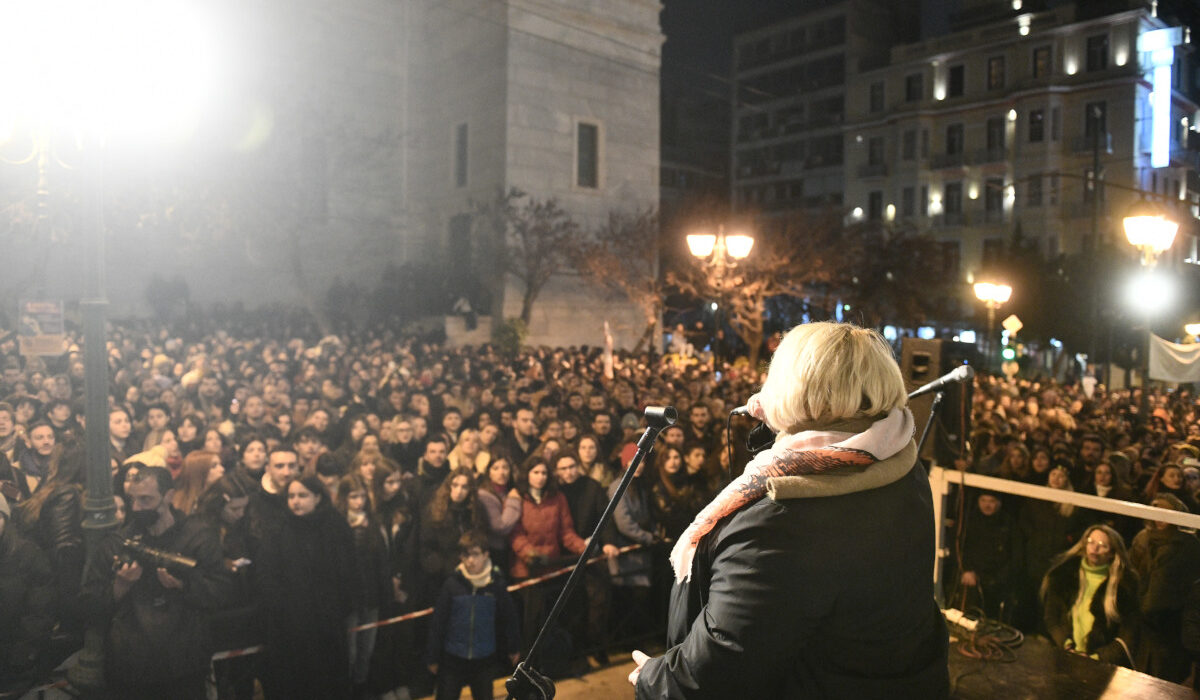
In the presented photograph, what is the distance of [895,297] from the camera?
3059cm

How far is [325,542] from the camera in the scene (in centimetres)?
469

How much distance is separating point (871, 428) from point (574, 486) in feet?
14.2

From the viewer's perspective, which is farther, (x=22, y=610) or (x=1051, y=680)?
(x=22, y=610)

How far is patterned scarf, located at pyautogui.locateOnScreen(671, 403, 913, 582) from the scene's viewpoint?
68.8 inches

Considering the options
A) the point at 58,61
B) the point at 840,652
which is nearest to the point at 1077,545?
the point at 840,652

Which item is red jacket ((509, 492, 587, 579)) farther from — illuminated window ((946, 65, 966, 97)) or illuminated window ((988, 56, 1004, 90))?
illuminated window ((946, 65, 966, 97))

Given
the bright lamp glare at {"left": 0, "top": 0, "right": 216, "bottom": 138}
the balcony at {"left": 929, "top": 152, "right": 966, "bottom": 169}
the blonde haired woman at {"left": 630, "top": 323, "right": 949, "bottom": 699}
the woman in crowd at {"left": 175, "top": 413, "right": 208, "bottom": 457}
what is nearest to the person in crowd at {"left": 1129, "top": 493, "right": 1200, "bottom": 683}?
the blonde haired woman at {"left": 630, "top": 323, "right": 949, "bottom": 699}

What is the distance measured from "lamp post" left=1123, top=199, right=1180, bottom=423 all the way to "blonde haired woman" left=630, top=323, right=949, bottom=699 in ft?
26.1

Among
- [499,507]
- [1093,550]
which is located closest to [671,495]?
[499,507]

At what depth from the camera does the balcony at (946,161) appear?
37.7m

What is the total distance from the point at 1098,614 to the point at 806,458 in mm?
4164

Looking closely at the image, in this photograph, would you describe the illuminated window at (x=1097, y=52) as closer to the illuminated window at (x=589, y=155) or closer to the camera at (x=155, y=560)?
the illuminated window at (x=589, y=155)

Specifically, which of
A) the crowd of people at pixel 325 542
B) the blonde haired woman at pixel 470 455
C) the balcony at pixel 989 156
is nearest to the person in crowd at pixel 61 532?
the crowd of people at pixel 325 542

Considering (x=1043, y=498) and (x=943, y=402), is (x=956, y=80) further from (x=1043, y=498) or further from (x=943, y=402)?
(x=943, y=402)
